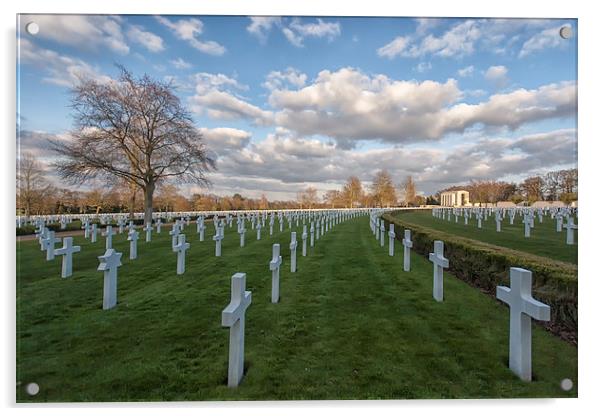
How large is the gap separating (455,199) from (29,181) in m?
29.3

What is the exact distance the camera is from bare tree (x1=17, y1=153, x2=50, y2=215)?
282cm

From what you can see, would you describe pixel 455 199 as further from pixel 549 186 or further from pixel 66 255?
pixel 66 255

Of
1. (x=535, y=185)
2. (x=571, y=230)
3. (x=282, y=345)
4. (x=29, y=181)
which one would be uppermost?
(x=535, y=185)

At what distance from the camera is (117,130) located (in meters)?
8.72

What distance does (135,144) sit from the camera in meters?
9.62

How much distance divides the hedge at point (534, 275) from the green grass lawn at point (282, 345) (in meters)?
0.20

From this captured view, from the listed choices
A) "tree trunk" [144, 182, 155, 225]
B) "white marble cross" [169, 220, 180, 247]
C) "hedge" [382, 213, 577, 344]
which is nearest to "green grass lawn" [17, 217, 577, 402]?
"hedge" [382, 213, 577, 344]

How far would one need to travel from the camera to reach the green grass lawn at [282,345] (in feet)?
6.84

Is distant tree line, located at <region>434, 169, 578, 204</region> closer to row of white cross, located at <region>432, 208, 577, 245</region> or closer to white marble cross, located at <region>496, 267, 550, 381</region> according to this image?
row of white cross, located at <region>432, 208, 577, 245</region>

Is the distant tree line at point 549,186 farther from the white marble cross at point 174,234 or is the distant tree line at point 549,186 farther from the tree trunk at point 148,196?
the tree trunk at point 148,196

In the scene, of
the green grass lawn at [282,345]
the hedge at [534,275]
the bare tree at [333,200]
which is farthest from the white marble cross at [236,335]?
the bare tree at [333,200]

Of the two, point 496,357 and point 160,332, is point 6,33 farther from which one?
point 496,357

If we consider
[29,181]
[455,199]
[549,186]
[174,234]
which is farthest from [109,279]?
[455,199]

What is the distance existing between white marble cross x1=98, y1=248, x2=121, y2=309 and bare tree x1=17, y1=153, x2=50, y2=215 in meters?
0.92
